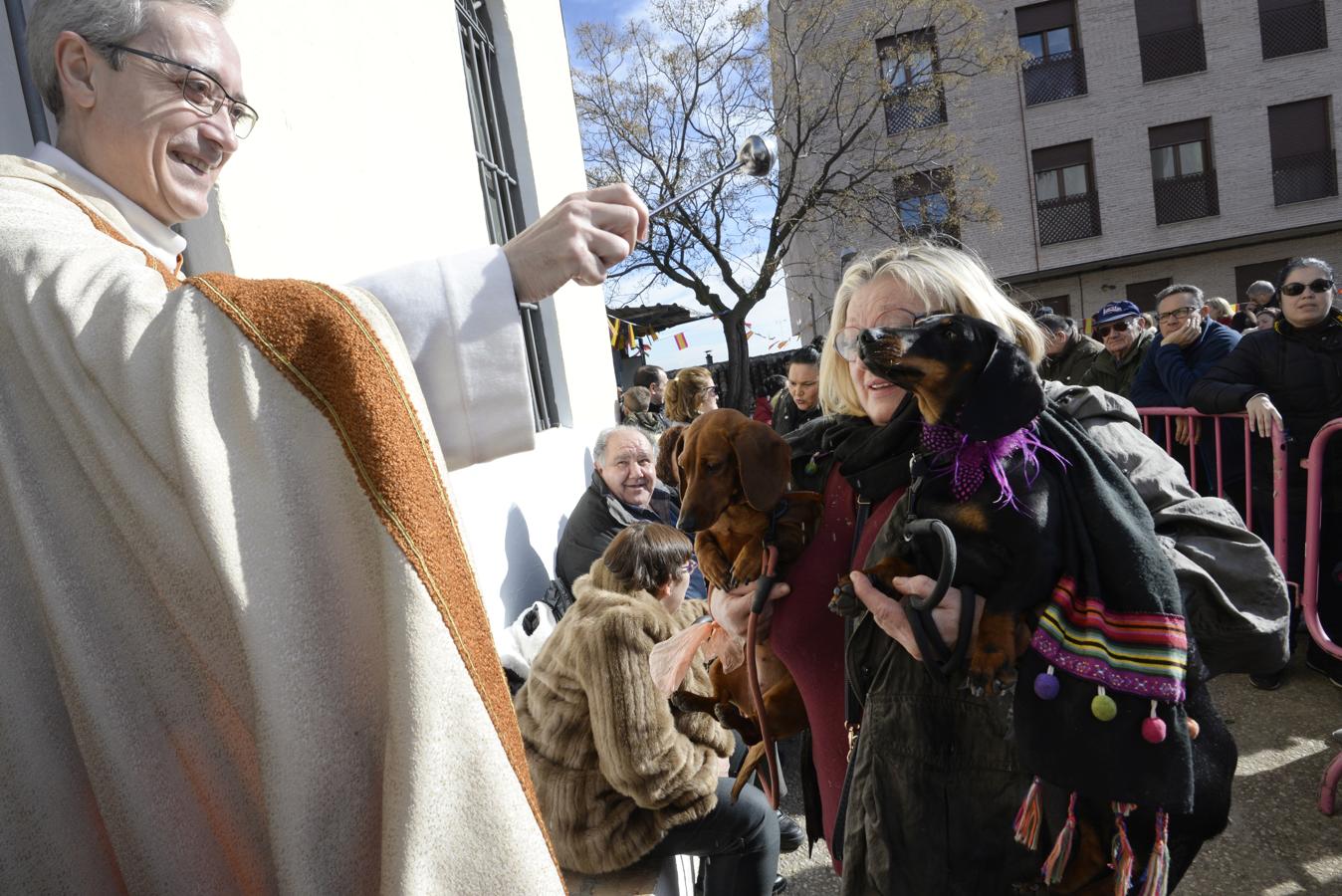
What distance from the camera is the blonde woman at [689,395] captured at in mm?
6598

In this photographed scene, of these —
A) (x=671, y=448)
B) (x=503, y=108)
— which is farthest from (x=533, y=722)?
(x=503, y=108)

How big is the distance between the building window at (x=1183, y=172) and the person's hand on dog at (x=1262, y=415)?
2025 centimetres

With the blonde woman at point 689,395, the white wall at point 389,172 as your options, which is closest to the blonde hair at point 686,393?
the blonde woman at point 689,395

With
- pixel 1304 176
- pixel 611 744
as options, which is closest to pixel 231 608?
pixel 611 744

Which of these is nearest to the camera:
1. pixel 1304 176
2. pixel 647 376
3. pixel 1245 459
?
pixel 1245 459

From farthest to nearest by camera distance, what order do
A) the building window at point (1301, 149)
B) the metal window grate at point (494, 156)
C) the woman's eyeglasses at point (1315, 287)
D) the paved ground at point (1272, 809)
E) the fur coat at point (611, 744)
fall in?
the building window at point (1301, 149) < the metal window grate at point (494, 156) < the woman's eyeglasses at point (1315, 287) < the paved ground at point (1272, 809) < the fur coat at point (611, 744)

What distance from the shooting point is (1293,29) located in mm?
20312

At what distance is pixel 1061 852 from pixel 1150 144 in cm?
2455

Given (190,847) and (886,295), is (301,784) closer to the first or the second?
(190,847)

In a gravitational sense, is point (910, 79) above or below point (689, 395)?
above

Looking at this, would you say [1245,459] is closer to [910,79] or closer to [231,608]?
[231,608]

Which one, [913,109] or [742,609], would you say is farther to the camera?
[913,109]

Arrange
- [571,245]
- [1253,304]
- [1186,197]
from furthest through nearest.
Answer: [1186,197]
[1253,304]
[571,245]

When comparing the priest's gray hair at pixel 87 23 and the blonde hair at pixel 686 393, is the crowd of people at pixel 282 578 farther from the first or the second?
the blonde hair at pixel 686 393
